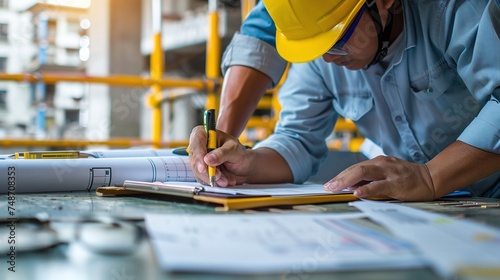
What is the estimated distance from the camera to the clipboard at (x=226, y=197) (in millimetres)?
890

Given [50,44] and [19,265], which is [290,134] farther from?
[50,44]

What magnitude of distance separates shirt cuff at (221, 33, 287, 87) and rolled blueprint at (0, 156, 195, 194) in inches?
19.7

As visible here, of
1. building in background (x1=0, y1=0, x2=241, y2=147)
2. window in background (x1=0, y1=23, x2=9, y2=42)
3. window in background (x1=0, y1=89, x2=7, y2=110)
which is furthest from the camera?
window in background (x1=0, y1=89, x2=7, y2=110)

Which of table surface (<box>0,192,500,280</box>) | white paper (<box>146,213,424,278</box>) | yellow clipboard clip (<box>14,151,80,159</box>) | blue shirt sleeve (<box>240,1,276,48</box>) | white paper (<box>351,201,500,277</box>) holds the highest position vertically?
blue shirt sleeve (<box>240,1,276,48</box>)

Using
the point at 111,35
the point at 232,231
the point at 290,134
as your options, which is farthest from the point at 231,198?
the point at 111,35

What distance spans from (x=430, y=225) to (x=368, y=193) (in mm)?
394

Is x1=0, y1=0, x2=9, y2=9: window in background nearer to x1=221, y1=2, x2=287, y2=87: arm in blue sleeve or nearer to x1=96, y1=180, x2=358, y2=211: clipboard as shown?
x1=221, y1=2, x2=287, y2=87: arm in blue sleeve

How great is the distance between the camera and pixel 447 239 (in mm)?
566

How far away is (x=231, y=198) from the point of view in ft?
3.02

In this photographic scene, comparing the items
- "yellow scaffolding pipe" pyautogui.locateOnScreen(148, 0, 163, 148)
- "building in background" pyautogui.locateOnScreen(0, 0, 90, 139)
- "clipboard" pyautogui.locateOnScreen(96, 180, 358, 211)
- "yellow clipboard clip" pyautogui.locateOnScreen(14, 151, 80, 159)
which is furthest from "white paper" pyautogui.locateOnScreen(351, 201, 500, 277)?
"building in background" pyautogui.locateOnScreen(0, 0, 90, 139)

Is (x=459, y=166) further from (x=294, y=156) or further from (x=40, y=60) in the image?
(x=40, y=60)

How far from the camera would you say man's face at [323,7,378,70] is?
1320 millimetres

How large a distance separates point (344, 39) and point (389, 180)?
0.42 m

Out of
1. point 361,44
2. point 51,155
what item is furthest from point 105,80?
point 361,44
